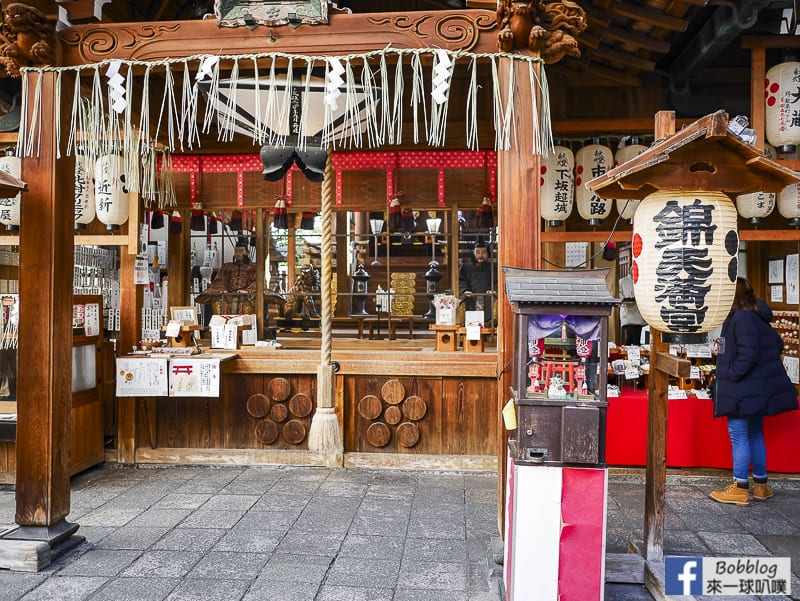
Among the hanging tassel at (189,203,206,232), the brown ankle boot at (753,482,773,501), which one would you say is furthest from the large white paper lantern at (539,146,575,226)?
the hanging tassel at (189,203,206,232)

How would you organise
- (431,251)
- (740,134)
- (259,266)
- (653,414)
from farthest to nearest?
(431,251) < (259,266) < (653,414) < (740,134)

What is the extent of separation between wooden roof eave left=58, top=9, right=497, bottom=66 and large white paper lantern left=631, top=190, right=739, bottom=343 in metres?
1.81

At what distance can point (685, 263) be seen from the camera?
3.91 meters

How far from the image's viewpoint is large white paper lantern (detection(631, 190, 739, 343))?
3.90 metres

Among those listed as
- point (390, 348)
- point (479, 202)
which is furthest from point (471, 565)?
point (479, 202)

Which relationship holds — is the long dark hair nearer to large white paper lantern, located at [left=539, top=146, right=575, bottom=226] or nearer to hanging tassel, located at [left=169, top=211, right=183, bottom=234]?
large white paper lantern, located at [left=539, top=146, right=575, bottom=226]

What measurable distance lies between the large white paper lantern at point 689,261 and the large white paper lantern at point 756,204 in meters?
3.09

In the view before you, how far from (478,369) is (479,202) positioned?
215 centimetres

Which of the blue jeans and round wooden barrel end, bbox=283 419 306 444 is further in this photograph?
round wooden barrel end, bbox=283 419 306 444

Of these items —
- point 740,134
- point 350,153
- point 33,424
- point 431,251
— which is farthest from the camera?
point 431,251

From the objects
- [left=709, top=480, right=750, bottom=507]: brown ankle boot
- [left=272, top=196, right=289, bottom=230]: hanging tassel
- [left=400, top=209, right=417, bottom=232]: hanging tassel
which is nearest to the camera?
[left=709, top=480, right=750, bottom=507]: brown ankle boot

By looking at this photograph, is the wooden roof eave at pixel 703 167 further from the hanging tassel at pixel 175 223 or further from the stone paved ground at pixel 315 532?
the hanging tassel at pixel 175 223

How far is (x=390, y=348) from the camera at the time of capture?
7.87 metres

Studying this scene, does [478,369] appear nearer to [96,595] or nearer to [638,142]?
[638,142]
